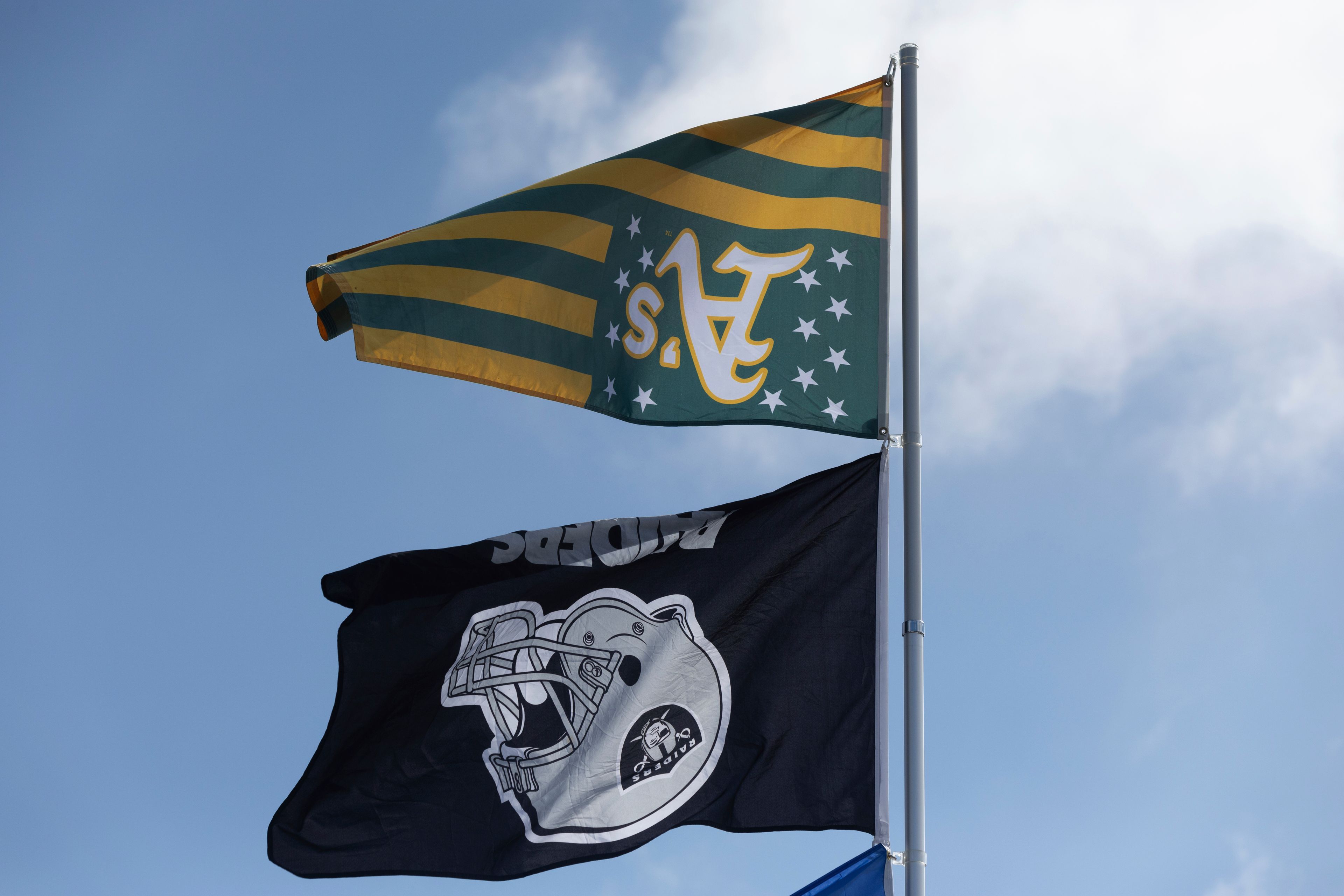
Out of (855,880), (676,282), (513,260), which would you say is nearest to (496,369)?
(513,260)

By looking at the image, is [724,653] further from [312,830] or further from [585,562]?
[312,830]

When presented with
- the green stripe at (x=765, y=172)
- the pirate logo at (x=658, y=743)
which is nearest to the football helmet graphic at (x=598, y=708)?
the pirate logo at (x=658, y=743)

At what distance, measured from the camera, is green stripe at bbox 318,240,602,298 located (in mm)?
9656

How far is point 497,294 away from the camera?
9.74 meters

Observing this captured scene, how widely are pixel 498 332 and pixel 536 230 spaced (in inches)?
35.4

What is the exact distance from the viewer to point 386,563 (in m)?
9.59

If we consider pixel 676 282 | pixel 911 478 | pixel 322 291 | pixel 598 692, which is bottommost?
pixel 598 692

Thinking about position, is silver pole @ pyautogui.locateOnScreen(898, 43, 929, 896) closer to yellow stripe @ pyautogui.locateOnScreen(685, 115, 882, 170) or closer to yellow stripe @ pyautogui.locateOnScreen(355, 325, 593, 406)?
yellow stripe @ pyautogui.locateOnScreen(685, 115, 882, 170)

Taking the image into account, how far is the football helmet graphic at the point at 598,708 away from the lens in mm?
8695

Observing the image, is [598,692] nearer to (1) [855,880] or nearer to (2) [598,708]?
(2) [598,708]

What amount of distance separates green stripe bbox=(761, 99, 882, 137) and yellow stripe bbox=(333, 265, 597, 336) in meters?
2.17

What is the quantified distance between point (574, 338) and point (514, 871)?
12.8 feet

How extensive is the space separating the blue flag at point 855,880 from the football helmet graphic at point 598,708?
111 centimetres

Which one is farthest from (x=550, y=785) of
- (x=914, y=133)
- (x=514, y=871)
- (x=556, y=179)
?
(x=914, y=133)
